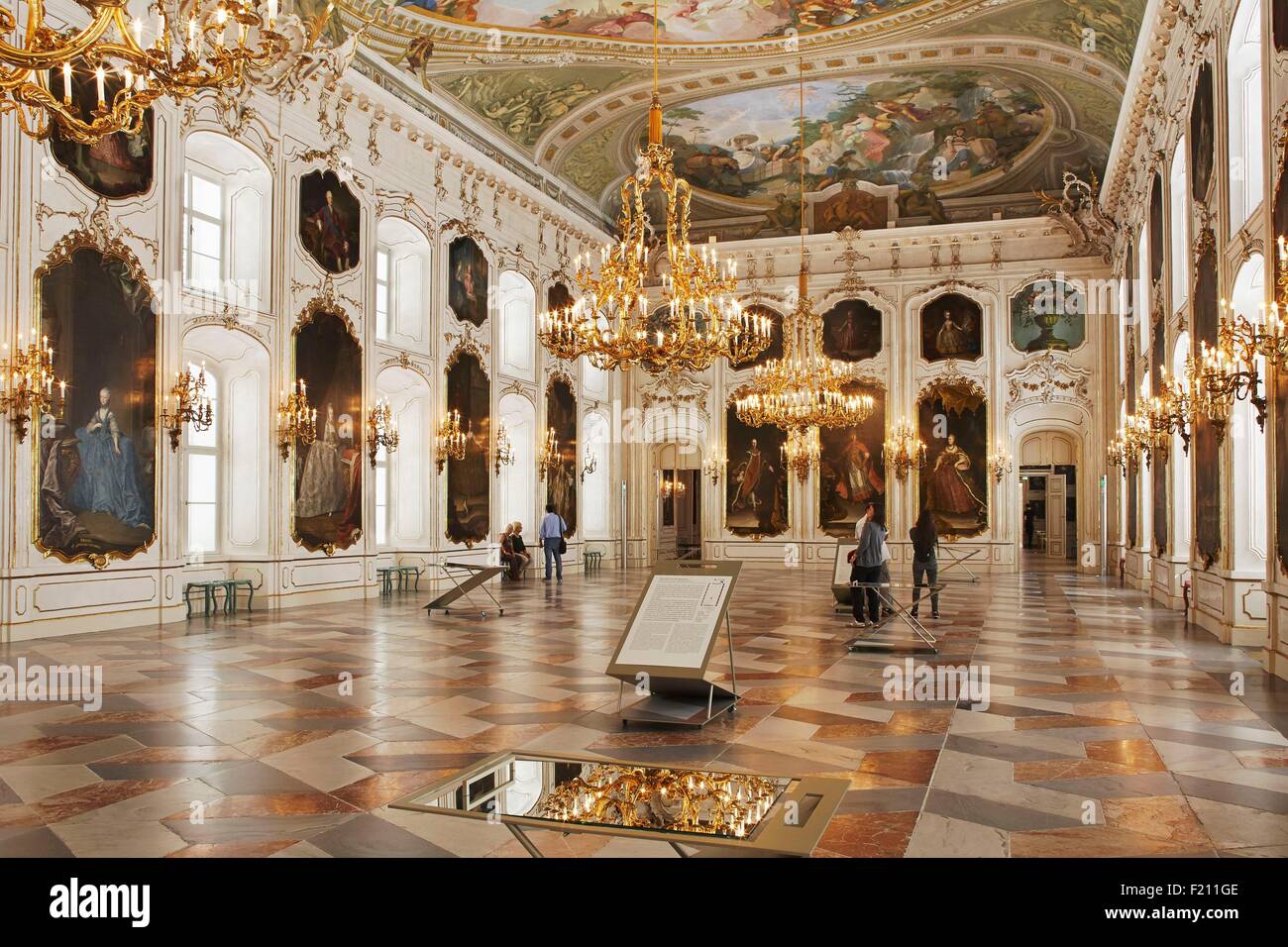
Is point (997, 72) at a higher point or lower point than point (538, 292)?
higher

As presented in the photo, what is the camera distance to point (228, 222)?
14375 millimetres

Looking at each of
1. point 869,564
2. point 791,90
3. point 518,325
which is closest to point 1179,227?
point 869,564

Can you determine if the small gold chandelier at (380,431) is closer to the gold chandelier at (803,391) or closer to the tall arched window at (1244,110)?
the gold chandelier at (803,391)

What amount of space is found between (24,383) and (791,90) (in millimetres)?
15845

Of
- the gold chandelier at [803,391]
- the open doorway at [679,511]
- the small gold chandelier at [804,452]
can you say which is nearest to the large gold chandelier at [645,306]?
the gold chandelier at [803,391]

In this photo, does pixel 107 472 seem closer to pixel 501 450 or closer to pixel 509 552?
pixel 509 552

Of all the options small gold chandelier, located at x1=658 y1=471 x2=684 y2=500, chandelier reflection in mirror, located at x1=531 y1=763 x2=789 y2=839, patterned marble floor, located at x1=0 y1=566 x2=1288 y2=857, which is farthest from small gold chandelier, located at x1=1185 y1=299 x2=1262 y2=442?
small gold chandelier, located at x1=658 y1=471 x2=684 y2=500

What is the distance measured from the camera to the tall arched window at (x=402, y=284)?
17.6 meters

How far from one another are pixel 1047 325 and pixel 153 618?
19.9m

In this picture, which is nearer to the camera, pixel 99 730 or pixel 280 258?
pixel 99 730

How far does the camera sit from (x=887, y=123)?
21969 mm

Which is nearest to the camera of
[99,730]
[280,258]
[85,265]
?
[99,730]
